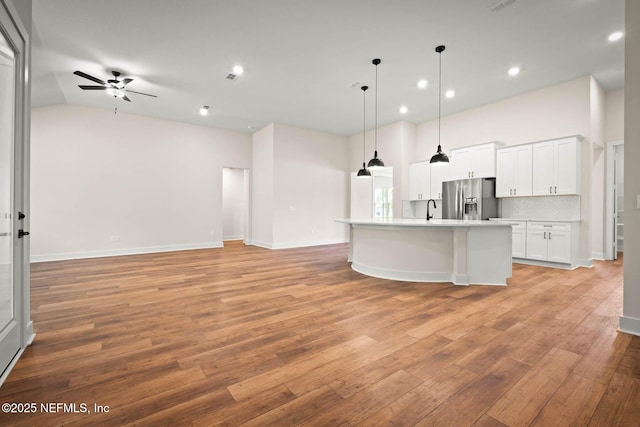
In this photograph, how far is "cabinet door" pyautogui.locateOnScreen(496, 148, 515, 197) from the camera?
5.88m

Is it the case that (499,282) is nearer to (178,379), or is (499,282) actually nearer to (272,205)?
(178,379)

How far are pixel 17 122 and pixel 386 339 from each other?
10.9 feet

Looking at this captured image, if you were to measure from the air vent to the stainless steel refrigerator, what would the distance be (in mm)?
3639

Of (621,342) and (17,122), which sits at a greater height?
(17,122)

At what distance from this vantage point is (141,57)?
4.37m

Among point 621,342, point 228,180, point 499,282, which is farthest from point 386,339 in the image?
point 228,180

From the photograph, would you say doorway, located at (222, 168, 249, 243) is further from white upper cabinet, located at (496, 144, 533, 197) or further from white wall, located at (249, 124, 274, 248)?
white upper cabinet, located at (496, 144, 533, 197)

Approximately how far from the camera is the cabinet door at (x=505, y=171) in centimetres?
588

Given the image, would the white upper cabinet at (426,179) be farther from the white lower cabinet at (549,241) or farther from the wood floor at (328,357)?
the wood floor at (328,357)

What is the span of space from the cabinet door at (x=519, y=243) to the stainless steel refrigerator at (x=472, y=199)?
0.64 metres

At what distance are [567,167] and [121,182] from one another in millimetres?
9513

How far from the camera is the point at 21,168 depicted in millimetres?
2172

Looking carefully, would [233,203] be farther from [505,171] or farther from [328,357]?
[328,357]

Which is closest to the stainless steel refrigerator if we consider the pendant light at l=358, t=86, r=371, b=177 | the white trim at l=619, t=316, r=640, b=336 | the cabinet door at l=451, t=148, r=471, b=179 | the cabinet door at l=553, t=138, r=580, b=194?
the cabinet door at l=451, t=148, r=471, b=179
